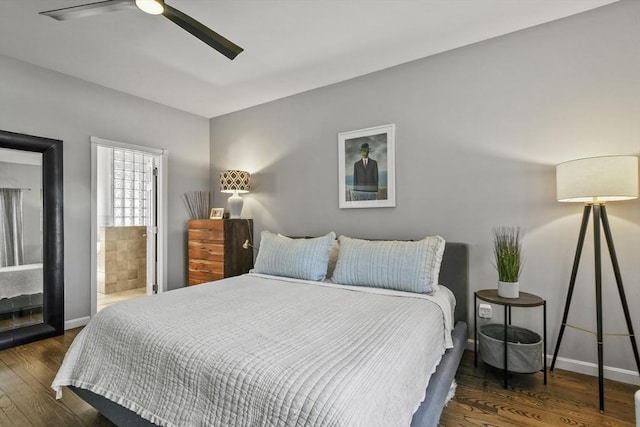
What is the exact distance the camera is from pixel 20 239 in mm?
2953

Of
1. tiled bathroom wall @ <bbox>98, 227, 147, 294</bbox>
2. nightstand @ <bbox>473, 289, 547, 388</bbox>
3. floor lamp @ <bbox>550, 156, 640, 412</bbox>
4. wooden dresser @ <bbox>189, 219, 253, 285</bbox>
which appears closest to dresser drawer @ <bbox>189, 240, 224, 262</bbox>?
wooden dresser @ <bbox>189, 219, 253, 285</bbox>


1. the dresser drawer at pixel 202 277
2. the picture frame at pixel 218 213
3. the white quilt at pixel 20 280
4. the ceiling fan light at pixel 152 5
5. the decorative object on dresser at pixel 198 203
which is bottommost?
the dresser drawer at pixel 202 277

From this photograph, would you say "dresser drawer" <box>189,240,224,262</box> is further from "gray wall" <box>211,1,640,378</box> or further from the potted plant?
the potted plant

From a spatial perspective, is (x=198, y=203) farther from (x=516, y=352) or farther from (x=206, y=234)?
(x=516, y=352)

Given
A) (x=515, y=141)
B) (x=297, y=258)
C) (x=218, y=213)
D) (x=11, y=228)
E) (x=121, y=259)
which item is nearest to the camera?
(x=515, y=141)

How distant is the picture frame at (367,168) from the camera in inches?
119

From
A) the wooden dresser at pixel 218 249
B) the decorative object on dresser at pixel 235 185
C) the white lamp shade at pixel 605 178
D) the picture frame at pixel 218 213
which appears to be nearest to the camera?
the white lamp shade at pixel 605 178

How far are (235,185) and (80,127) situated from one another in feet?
5.47

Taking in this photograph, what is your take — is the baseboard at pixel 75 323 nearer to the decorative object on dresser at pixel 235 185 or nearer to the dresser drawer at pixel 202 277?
the dresser drawer at pixel 202 277

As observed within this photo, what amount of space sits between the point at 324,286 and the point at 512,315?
1517mm

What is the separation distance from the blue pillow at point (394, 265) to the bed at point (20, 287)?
2.89 metres

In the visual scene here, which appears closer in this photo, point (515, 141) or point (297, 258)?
point (515, 141)

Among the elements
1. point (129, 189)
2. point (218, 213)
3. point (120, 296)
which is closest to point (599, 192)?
point (218, 213)

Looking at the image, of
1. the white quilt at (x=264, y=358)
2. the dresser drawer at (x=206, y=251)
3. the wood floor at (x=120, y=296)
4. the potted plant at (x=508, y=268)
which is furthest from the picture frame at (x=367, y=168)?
the wood floor at (x=120, y=296)
